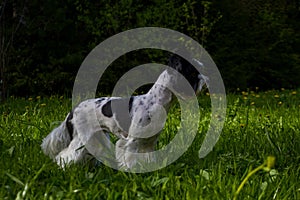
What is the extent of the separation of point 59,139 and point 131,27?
7.42 meters

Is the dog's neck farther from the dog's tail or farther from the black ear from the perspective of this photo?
the dog's tail

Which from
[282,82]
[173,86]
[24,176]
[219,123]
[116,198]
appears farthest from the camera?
[282,82]

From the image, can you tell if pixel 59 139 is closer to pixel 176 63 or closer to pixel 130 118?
pixel 130 118

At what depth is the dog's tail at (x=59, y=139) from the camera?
3.63 metres

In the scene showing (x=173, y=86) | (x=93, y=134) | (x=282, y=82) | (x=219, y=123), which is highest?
(x=173, y=86)

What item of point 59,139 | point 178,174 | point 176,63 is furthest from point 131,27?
point 178,174

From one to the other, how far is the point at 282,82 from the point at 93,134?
967 cm

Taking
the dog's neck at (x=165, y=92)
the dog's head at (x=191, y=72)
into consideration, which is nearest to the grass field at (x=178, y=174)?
the dog's neck at (x=165, y=92)

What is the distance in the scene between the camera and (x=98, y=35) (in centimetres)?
1085

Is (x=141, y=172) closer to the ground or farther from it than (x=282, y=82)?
farther from it

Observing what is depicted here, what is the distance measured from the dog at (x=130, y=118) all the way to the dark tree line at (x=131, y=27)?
5124mm

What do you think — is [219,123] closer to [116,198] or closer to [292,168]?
[292,168]

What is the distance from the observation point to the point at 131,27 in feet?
35.6

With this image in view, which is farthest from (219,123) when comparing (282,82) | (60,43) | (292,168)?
(282,82)
